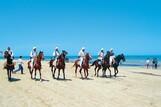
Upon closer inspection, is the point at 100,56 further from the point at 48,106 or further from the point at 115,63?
the point at 48,106

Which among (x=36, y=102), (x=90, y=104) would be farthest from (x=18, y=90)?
(x=90, y=104)

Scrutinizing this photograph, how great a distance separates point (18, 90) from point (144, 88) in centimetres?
793

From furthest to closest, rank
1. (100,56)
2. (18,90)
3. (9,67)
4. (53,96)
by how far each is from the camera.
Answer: (100,56)
(9,67)
(18,90)
(53,96)

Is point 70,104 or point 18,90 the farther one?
point 18,90

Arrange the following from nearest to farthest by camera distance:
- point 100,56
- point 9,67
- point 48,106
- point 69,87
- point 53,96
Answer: point 48,106 → point 53,96 → point 69,87 → point 9,67 → point 100,56

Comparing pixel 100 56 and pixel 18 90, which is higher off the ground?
pixel 100 56

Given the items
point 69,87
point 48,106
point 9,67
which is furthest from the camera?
point 9,67

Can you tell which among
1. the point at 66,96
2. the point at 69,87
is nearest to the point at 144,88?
the point at 69,87

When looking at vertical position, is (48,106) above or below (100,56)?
below

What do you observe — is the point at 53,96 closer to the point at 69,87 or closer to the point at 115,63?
the point at 69,87

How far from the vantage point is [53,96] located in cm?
1745

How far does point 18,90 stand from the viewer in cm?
1930

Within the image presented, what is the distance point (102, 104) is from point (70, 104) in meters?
1.43

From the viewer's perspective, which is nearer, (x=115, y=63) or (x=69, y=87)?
(x=69, y=87)
